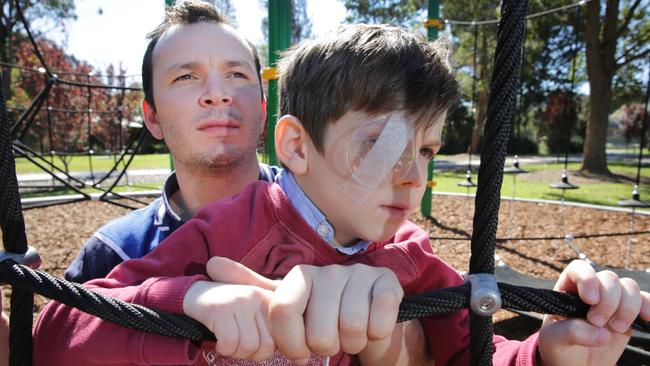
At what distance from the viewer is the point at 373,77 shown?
81 cm

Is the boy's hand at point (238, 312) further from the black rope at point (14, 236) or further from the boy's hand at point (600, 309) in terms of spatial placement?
the boy's hand at point (600, 309)

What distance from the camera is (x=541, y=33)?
51.8 ft

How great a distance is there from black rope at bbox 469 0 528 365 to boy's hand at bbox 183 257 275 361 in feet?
0.99

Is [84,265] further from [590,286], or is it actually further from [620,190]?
[620,190]

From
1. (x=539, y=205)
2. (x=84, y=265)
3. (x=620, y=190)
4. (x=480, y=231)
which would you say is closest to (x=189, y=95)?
(x=84, y=265)

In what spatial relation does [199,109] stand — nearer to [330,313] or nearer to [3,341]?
[3,341]

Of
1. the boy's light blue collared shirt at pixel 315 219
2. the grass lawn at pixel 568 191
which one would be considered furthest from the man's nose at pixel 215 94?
the grass lawn at pixel 568 191

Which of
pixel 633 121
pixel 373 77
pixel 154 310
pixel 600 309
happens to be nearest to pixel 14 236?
pixel 154 310

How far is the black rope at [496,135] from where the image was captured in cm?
65

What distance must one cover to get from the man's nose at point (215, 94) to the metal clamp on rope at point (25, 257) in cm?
73

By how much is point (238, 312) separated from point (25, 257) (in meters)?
0.35

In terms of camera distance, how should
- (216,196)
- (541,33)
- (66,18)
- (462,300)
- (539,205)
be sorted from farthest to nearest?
(66,18) < (541,33) < (539,205) < (216,196) < (462,300)

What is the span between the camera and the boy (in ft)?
2.28

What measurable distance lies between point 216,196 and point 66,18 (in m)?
19.8
